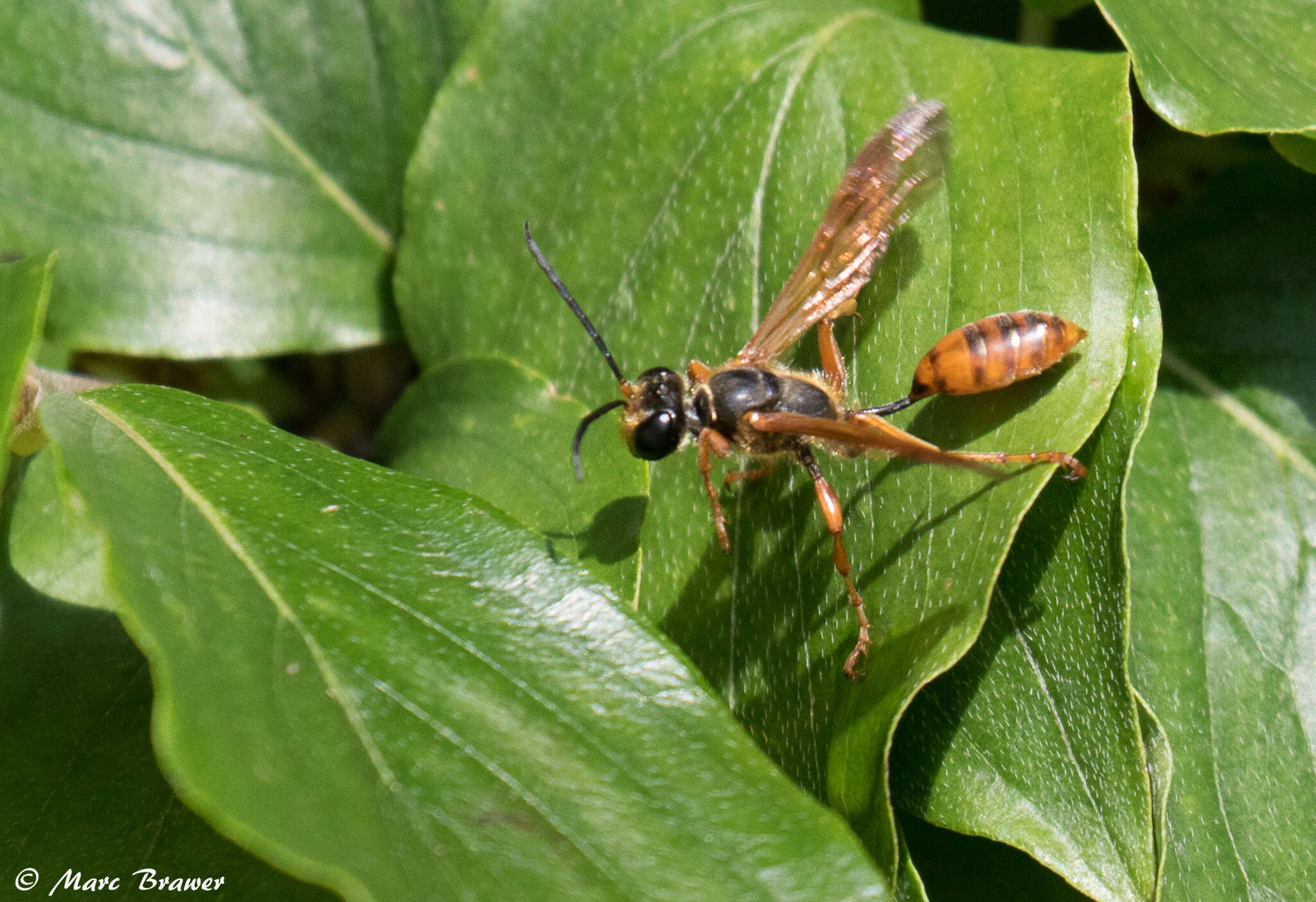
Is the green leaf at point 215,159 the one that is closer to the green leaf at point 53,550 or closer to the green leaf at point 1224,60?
the green leaf at point 53,550

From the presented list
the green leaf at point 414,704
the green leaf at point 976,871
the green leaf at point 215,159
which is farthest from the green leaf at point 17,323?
the green leaf at point 976,871

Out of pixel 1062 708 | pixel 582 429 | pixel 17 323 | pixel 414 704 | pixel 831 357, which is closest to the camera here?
pixel 414 704

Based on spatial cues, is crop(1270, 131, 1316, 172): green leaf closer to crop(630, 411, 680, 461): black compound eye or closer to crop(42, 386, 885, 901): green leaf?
crop(630, 411, 680, 461): black compound eye

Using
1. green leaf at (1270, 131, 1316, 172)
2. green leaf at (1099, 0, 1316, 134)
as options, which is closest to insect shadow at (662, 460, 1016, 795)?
green leaf at (1099, 0, 1316, 134)

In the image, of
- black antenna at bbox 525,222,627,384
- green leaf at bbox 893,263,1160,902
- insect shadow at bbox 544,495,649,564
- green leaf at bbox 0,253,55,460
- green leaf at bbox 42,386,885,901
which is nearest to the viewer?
green leaf at bbox 42,386,885,901

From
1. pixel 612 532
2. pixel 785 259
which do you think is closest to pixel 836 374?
pixel 785 259

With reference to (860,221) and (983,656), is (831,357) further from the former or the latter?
(983,656)

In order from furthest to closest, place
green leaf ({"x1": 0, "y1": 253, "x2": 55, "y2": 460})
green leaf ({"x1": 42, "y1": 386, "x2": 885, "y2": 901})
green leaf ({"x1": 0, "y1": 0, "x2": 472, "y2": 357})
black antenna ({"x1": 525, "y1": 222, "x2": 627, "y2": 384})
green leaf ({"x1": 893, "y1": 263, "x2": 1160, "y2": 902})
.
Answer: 1. green leaf ({"x1": 0, "y1": 0, "x2": 472, "y2": 357})
2. black antenna ({"x1": 525, "y1": 222, "x2": 627, "y2": 384})
3. green leaf ({"x1": 893, "y1": 263, "x2": 1160, "y2": 902})
4. green leaf ({"x1": 0, "y1": 253, "x2": 55, "y2": 460})
5. green leaf ({"x1": 42, "y1": 386, "x2": 885, "y2": 901})
